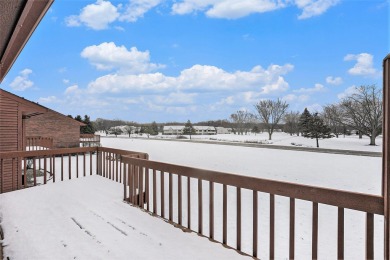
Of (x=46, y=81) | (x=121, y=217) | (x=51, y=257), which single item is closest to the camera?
(x=51, y=257)

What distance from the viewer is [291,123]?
49500 mm

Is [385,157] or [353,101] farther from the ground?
[353,101]

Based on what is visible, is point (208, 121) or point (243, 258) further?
point (208, 121)

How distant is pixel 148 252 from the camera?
2.31m

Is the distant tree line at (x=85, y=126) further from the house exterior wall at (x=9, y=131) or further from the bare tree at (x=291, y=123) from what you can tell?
the bare tree at (x=291, y=123)

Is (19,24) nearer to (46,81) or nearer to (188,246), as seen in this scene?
(188,246)

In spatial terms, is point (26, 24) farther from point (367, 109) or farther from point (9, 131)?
point (367, 109)

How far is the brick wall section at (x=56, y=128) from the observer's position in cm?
1822

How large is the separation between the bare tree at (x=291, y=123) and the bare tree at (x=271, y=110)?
21.3 feet

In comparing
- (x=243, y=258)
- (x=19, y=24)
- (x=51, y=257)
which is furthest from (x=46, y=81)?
(x=243, y=258)

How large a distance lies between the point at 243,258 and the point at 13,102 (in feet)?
27.3

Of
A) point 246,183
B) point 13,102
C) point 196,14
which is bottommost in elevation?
point 246,183

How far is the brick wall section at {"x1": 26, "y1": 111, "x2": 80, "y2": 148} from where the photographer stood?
59.8 ft

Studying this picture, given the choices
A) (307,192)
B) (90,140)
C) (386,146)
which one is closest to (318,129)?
(90,140)
